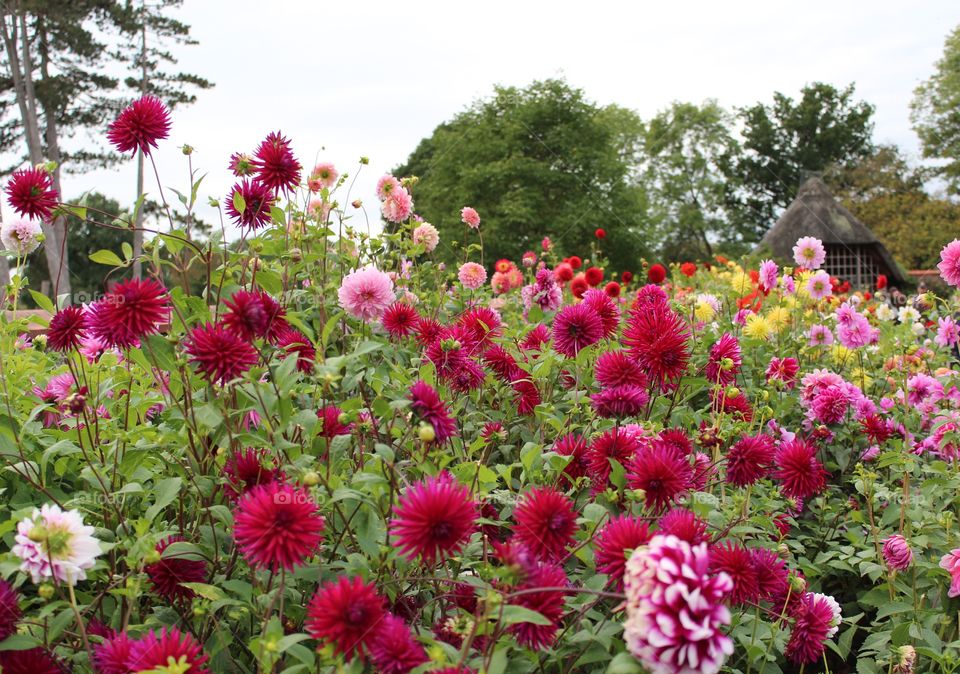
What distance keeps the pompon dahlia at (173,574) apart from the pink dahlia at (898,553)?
1.72m

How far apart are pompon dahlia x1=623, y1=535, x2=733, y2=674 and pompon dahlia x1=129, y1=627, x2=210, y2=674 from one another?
23.5 inches

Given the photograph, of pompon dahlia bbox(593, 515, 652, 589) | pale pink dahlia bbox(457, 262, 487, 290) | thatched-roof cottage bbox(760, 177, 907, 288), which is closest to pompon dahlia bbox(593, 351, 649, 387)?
pompon dahlia bbox(593, 515, 652, 589)

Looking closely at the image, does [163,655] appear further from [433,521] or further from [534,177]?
[534,177]

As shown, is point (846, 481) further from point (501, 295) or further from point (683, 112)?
point (683, 112)

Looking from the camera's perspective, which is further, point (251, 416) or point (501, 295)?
point (501, 295)

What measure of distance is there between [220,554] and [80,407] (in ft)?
1.25

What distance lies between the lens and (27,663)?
1.31m

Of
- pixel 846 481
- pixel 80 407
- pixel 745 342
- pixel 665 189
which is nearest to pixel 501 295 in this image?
pixel 745 342

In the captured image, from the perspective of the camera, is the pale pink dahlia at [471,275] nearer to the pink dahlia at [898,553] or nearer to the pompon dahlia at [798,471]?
the pompon dahlia at [798,471]

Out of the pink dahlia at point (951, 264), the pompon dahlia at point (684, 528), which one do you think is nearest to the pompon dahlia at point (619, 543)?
the pompon dahlia at point (684, 528)

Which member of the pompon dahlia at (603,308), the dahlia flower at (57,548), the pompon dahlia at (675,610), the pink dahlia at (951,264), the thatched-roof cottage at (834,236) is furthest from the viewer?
the thatched-roof cottage at (834,236)

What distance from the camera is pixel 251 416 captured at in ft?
5.72

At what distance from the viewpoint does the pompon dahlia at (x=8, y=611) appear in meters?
1.26

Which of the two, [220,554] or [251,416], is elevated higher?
[251,416]
